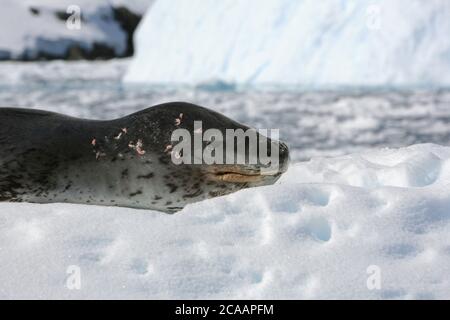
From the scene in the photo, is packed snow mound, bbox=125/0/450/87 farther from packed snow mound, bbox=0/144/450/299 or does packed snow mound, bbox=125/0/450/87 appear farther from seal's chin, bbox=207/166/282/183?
packed snow mound, bbox=0/144/450/299

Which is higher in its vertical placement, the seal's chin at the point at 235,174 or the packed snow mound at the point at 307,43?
the packed snow mound at the point at 307,43

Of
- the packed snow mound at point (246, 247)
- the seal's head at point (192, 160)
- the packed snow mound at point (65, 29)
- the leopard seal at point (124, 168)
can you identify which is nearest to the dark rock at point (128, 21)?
the packed snow mound at point (65, 29)

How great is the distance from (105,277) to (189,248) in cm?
25

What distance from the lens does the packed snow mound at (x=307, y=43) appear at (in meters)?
11.2

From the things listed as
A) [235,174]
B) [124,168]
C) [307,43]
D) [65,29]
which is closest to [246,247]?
[235,174]

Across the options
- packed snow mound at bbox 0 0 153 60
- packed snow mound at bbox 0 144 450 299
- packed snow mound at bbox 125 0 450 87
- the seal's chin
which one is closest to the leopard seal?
the seal's chin

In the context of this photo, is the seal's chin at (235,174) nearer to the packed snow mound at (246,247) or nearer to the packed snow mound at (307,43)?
the packed snow mound at (246,247)

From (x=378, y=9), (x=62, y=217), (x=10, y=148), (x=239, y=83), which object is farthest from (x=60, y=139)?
(x=239, y=83)

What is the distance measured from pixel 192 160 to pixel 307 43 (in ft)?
33.0

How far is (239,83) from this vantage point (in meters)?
13.4

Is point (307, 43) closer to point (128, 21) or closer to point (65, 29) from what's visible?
point (65, 29)

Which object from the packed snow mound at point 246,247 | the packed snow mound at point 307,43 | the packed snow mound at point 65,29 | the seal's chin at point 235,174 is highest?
the packed snow mound at point 65,29

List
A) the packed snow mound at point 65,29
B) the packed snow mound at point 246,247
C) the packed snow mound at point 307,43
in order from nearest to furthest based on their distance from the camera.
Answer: the packed snow mound at point 246,247
the packed snow mound at point 307,43
the packed snow mound at point 65,29

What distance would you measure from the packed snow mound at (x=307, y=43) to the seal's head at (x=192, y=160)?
30.3 feet
